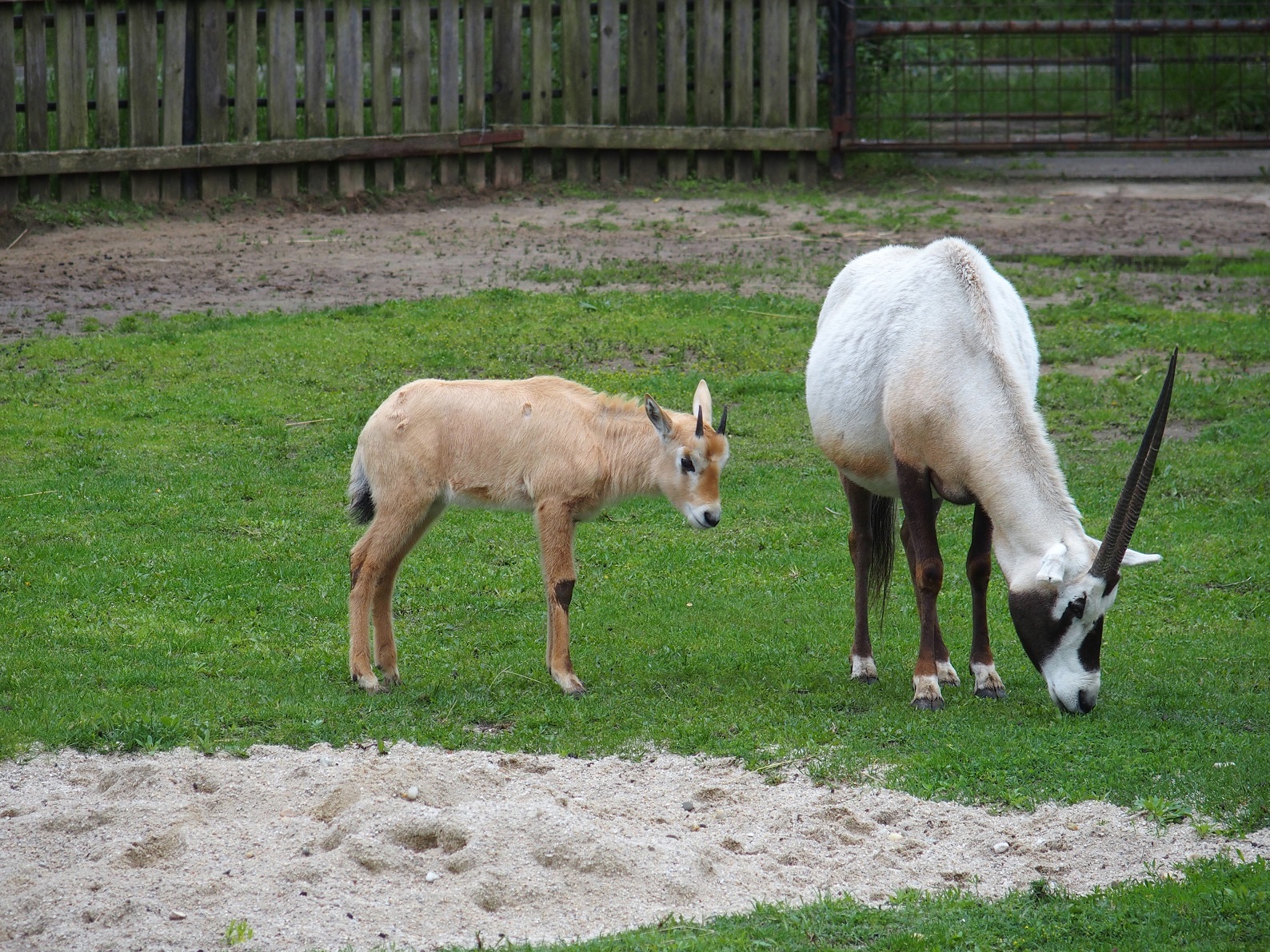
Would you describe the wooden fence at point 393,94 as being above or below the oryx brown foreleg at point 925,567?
above

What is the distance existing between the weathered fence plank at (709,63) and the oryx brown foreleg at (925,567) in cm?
1151

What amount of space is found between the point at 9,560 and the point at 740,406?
566cm

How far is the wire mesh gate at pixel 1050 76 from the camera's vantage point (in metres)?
18.1

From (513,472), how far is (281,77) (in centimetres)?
1066

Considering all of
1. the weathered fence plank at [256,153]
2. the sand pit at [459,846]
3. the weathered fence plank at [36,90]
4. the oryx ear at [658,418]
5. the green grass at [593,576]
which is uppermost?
the weathered fence plank at [36,90]

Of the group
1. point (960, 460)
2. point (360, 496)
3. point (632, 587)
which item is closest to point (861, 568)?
point (960, 460)

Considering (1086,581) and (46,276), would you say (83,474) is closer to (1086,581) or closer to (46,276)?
(46,276)

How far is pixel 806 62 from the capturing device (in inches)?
714

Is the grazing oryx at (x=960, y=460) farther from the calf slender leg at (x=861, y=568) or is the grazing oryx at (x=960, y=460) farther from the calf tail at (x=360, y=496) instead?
the calf tail at (x=360, y=496)

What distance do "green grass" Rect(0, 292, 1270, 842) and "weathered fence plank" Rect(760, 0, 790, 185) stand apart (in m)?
4.68

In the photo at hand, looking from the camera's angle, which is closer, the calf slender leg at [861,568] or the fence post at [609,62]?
the calf slender leg at [861,568]

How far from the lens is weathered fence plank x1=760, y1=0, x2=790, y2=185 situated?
59.0 ft

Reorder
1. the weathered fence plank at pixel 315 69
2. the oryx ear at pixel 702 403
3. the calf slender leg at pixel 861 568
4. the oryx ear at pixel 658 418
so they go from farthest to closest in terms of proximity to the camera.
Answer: the weathered fence plank at pixel 315 69 → the calf slender leg at pixel 861 568 → the oryx ear at pixel 702 403 → the oryx ear at pixel 658 418

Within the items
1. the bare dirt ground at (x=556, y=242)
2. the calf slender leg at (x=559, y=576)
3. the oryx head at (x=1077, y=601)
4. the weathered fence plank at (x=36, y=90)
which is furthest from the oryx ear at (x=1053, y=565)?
the weathered fence plank at (x=36, y=90)
